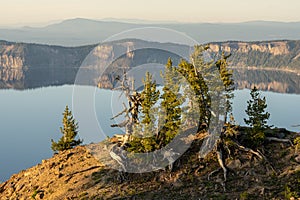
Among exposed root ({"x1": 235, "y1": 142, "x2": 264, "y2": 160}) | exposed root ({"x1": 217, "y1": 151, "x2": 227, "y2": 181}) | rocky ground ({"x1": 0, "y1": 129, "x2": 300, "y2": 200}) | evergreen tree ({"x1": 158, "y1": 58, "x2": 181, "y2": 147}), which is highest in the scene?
evergreen tree ({"x1": 158, "y1": 58, "x2": 181, "y2": 147})

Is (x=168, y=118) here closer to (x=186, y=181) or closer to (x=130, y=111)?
(x=130, y=111)

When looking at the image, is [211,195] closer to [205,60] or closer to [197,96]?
[197,96]

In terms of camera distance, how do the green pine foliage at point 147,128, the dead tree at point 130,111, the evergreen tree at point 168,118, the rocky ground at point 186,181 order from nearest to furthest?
the rocky ground at point 186,181
the green pine foliage at point 147,128
the evergreen tree at point 168,118
the dead tree at point 130,111

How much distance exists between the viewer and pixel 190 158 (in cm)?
4303

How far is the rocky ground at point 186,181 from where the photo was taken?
118 feet

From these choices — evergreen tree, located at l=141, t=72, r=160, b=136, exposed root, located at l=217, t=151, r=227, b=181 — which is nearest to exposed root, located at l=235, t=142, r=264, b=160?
exposed root, located at l=217, t=151, r=227, b=181

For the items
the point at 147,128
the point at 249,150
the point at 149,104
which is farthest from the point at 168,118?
the point at 249,150

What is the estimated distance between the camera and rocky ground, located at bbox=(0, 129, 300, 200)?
118ft

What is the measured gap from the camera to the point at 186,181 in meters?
39.0

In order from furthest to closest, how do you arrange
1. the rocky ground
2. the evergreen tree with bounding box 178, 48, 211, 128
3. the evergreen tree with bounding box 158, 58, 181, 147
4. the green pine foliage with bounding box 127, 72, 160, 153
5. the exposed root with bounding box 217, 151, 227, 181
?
the evergreen tree with bounding box 178, 48, 211, 128, the evergreen tree with bounding box 158, 58, 181, 147, the green pine foliage with bounding box 127, 72, 160, 153, the exposed root with bounding box 217, 151, 227, 181, the rocky ground

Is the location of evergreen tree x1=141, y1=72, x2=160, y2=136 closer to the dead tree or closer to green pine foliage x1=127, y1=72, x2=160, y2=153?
green pine foliage x1=127, y1=72, x2=160, y2=153

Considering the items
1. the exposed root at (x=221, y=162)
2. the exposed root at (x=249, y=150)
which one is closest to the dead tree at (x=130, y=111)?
the exposed root at (x=221, y=162)

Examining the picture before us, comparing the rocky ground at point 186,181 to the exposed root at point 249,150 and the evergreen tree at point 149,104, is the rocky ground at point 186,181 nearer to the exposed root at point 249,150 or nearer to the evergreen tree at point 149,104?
the exposed root at point 249,150

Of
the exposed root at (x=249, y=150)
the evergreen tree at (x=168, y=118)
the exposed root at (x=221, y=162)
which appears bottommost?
the exposed root at (x=221, y=162)
